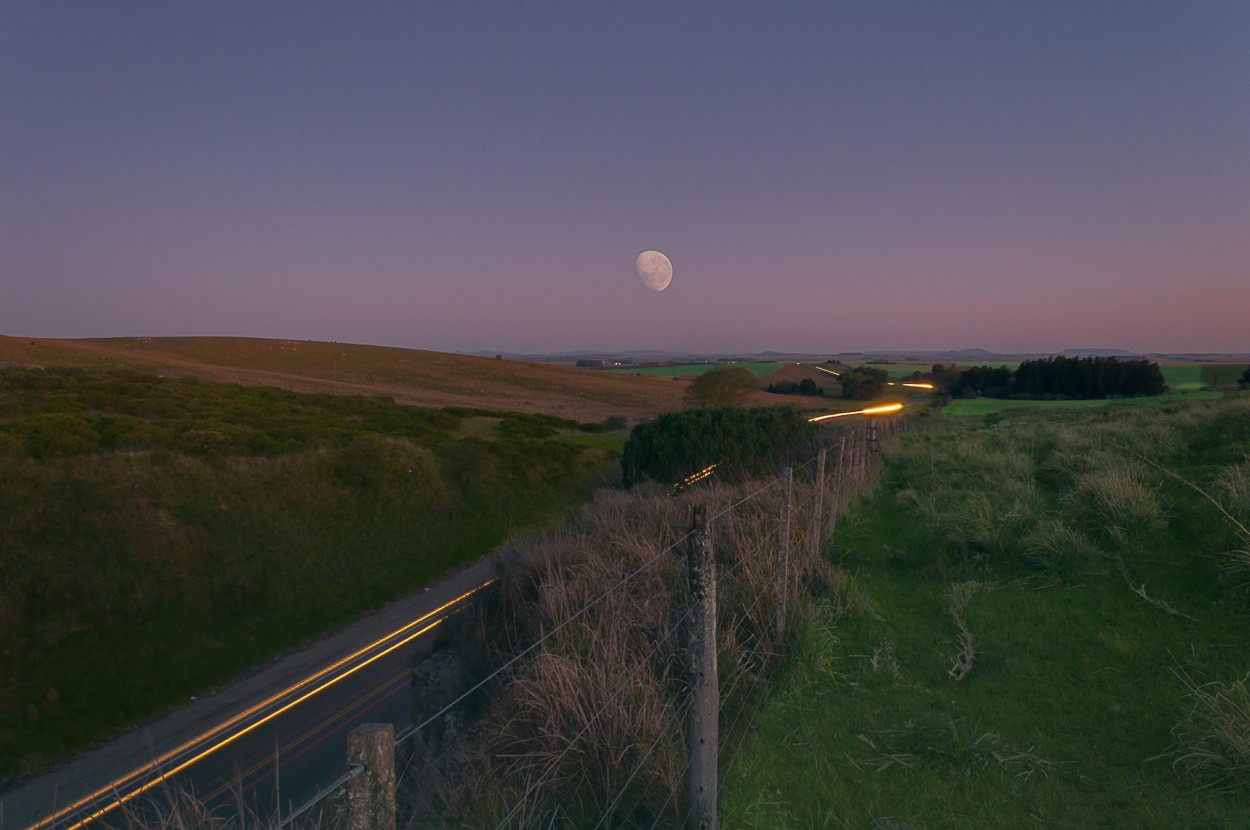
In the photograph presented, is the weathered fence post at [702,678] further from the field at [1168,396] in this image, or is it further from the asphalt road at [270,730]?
the field at [1168,396]

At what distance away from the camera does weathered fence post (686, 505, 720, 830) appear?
3.48 m

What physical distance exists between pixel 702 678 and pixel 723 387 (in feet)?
184

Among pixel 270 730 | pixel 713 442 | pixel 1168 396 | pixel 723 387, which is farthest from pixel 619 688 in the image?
pixel 723 387

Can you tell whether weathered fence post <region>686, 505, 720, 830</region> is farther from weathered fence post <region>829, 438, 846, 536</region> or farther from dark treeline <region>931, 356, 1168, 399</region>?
dark treeline <region>931, 356, 1168, 399</region>

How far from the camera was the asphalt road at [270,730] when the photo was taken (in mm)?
13375

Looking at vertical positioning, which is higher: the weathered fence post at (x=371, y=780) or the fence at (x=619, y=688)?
the weathered fence post at (x=371, y=780)

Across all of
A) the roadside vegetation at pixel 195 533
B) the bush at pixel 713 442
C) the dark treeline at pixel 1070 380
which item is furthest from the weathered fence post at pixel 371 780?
the dark treeline at pixel 1070 380

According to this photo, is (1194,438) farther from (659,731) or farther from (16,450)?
(16,450)

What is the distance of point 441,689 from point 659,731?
5853 mm

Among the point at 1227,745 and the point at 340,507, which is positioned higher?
the point at 1227,745

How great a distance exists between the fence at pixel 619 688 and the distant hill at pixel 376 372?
56.6 metres

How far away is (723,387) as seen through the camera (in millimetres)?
59000

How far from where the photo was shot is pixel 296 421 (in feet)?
133

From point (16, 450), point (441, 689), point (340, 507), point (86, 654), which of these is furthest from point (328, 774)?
point (16, 450)
